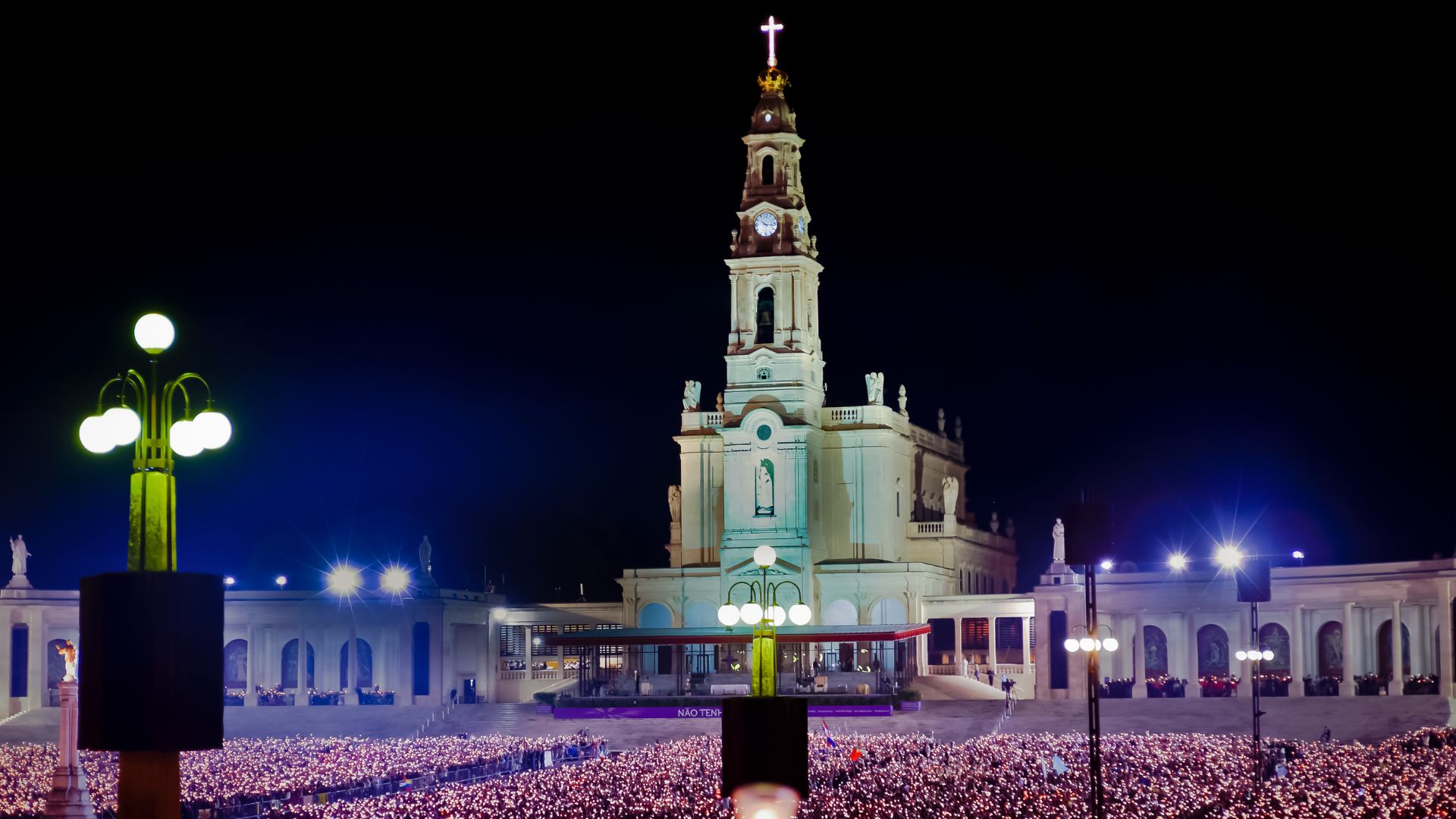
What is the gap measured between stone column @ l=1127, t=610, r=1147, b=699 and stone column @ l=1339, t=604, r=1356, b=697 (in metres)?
6.87

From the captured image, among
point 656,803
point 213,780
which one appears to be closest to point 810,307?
point 213,780

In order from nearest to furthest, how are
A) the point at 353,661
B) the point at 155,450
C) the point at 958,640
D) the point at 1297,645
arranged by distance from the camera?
the point at 155,450, the point at 1297,645, the point at 958,640, the point at 353,661

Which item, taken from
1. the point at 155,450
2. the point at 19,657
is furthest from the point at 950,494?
the point at 155,450

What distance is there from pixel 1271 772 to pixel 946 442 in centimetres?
4943

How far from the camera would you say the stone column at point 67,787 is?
1302 inches

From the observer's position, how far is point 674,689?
7438 centimetres

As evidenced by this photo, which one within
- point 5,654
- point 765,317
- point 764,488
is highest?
point 765,317

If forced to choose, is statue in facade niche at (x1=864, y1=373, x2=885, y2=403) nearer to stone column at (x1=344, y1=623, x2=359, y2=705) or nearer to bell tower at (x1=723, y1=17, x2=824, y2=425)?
bell tower at (x1=723, y1=17, x2=824, y2=425)

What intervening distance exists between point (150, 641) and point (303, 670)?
69.4m

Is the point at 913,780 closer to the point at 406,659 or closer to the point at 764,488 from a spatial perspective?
the point at 764,488

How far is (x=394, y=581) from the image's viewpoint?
81.6 metres

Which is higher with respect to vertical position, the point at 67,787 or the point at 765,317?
the point at 765,317

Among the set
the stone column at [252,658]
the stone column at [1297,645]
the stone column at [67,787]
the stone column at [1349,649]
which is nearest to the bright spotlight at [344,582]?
the stone column at [252,658]

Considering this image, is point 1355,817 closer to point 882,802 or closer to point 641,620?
point 882,802
